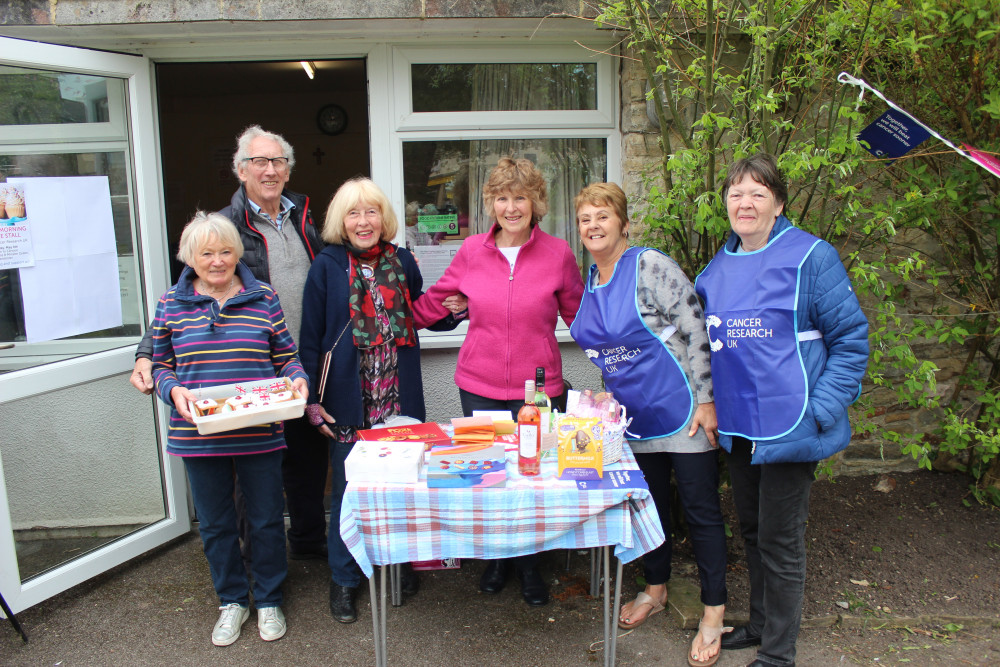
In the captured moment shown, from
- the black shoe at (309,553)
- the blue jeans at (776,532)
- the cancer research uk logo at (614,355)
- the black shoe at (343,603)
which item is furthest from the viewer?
the black shoe at (309,553)

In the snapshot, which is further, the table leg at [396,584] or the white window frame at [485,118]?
the white window frame at [485,118]

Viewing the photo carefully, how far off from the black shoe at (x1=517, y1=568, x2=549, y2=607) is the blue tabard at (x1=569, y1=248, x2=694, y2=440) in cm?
94

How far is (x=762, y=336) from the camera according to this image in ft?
8.01

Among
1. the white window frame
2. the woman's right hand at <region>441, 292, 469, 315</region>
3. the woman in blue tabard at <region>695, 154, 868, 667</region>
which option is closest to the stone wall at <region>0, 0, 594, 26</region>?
the white window frame

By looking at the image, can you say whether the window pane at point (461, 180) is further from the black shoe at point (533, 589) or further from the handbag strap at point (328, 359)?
the black shoe at point (533, 589)

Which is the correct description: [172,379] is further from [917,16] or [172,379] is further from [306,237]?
[917,16]

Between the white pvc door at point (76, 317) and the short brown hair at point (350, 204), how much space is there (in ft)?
4.07

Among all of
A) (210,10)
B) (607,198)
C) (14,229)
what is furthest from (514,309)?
(14,229)

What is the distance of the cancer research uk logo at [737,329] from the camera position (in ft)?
8.01

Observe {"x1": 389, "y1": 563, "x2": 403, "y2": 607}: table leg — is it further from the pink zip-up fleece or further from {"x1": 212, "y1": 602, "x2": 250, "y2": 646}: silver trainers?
the pink zip-up fleece

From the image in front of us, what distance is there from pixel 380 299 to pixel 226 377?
0.71 meters

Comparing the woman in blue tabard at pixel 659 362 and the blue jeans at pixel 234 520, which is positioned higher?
the woman in blue tabard at pixel 659 362

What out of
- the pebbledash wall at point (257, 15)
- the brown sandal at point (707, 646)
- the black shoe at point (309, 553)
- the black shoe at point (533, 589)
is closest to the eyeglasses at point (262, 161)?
the pebbledash wall at point (257, 15)

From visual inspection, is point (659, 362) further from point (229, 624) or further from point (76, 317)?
point (76, 317)
